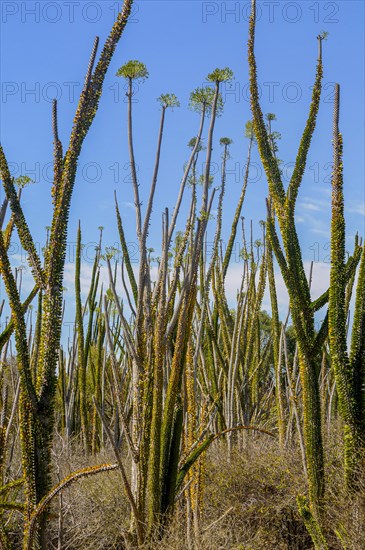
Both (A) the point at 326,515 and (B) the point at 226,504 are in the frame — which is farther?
(B) the point at 226,504

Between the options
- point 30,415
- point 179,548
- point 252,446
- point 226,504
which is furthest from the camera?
point 252,446

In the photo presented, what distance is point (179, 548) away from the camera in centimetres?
264

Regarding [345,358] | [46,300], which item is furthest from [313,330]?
[46,300]

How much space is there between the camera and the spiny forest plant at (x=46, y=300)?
2008 millimetres

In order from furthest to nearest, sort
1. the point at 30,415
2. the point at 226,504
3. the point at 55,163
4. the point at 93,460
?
the point at 93,460 → the point at 226,504 → the point at 55,163 → the point at 30,415

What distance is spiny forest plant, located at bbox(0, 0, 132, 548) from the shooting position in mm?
2008

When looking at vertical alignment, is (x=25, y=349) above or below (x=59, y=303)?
below

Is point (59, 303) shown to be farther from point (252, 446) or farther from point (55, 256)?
point (252, 446)

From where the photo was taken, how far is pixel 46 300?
2105 millimetres

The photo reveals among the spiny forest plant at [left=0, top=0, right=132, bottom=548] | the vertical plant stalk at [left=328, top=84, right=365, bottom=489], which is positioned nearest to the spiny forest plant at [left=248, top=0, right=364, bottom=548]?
the vertical plant stalk at [left=328, top=84, right=365, bottom=489]

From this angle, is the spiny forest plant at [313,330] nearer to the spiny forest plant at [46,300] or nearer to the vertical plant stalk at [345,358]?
the vertical plant stalk at [345,358]

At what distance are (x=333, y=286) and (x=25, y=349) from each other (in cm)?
126

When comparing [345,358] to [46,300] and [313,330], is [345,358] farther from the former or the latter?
[46,300]

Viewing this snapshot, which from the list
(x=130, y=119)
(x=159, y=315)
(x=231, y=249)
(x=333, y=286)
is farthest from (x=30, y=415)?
(x=231, y=249)
